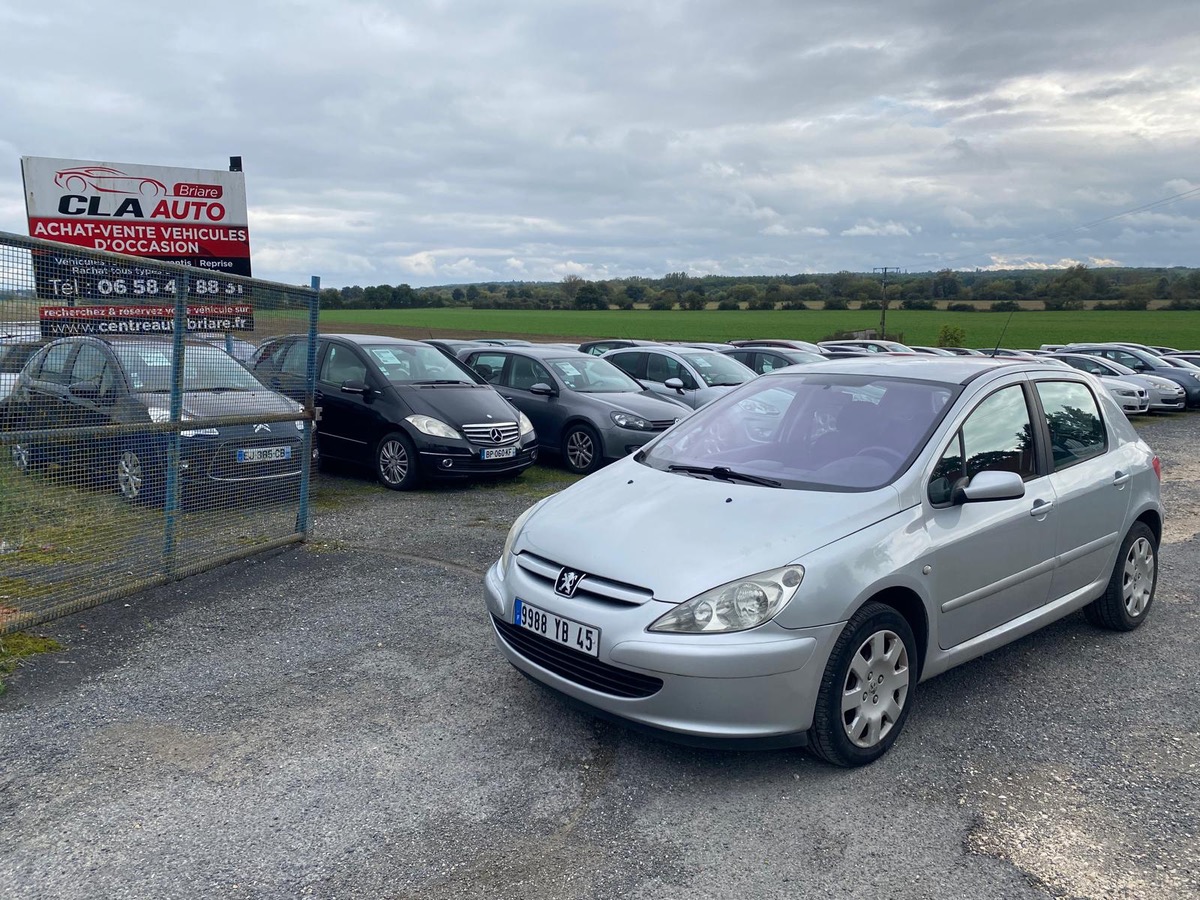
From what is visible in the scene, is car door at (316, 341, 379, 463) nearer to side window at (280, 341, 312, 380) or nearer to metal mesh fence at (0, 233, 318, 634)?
side window at (280, 341, 312, 380)

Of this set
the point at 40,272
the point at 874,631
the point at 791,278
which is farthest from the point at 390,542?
the point at 791,278

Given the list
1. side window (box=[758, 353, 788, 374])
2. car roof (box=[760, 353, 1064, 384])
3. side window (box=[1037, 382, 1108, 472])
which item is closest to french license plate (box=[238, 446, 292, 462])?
car roof (box=[760, 353, 1064, 384])

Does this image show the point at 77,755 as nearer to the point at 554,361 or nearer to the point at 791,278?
the point at 554,361

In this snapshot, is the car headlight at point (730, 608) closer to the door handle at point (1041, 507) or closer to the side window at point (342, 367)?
the door handle at point (1041, 507)

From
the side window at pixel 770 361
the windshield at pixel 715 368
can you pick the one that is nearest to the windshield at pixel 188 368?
the windshield at pixel 715 368

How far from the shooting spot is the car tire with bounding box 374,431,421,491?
32.3ft

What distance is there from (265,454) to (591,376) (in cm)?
604

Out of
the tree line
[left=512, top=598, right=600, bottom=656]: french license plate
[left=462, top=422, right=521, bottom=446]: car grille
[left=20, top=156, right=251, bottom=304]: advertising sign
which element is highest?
the tree line

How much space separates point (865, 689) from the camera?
3783 millimetres

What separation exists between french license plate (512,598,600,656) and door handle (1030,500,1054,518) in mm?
2360

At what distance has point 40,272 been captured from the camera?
185 inches

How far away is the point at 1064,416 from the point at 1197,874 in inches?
104

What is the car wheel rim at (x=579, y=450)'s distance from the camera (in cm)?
1142

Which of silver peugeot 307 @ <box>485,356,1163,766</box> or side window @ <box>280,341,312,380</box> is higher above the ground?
side window @ <box>280,341,312,380</box>
